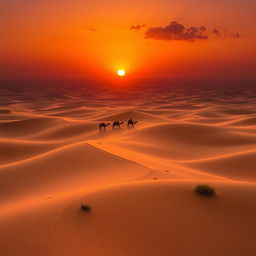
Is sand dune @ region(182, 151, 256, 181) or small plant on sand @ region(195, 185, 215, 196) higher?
small plant on sand @ region(195, 185, 215, 196)

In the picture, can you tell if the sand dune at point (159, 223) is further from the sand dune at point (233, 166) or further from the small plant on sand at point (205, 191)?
the sand dune at point (233, 166)

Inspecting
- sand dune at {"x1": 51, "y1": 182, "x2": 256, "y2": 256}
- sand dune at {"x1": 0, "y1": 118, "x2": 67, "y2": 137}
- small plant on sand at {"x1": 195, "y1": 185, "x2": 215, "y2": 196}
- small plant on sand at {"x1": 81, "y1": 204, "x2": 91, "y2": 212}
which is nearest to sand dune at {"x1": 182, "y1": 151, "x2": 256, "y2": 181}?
sand dune at {"x1": 51, "y1": 182, "x2": 256, "y2": 256}

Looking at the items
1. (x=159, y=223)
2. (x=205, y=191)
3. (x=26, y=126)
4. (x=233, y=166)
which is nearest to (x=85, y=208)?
(x=159, y=223)

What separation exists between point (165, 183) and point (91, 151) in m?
4.90

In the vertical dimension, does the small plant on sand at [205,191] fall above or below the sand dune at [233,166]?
above

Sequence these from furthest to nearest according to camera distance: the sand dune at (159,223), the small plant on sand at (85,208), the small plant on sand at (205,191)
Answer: the small plant on sand at (205,191) → the small plant on sand at (85,208) → the sand dune at (159,223)

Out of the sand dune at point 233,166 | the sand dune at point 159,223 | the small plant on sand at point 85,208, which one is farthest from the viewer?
the sand dune at point 233,166

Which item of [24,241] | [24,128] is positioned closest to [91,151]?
[24,241]

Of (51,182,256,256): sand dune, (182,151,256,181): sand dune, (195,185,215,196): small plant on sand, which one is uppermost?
(195,185,215,196): small plant on sand

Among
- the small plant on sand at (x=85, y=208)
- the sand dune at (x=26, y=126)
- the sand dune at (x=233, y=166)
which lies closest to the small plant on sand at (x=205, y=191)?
the small plant on sand at (x=85, y=208)

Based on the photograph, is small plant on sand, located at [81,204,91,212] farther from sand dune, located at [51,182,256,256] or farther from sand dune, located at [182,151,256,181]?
sand dune, located at [182,151,256,181]

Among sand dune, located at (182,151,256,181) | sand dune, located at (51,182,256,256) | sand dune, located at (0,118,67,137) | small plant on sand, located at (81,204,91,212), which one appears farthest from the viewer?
sand dune, located at (0,118,67,137)

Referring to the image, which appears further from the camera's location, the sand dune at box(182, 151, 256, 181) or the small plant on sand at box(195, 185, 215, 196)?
the sand dune at box(182, 151, 256, 181)

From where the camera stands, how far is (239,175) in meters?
8.27
